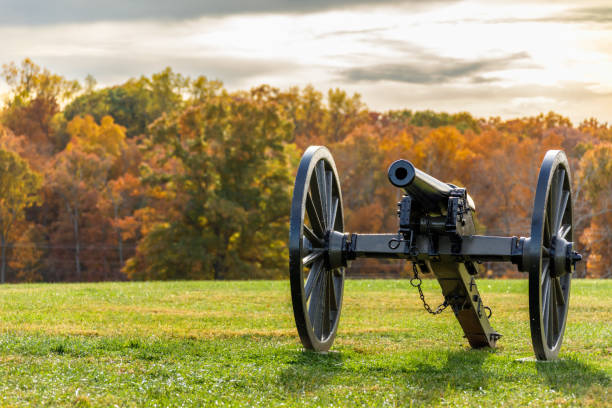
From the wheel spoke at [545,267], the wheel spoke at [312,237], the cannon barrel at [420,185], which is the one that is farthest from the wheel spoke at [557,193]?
the wheel spoke at [312,237]

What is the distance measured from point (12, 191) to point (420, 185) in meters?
47.9

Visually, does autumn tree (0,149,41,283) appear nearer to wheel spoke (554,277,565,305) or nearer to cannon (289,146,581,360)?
cannon (289,146,581,360)

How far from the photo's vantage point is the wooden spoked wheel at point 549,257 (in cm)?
777

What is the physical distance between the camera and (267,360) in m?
8.75

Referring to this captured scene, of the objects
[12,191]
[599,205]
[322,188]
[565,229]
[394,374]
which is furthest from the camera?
[599,205]

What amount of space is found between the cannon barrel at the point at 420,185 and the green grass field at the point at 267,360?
1.57 m

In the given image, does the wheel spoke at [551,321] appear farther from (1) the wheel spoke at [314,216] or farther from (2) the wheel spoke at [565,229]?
(1) the wheel spoke at [314,216]

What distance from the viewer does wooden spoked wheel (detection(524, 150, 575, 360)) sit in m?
7.77

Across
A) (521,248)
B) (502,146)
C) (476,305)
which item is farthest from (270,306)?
(502,146)

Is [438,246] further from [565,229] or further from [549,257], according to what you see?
[565,229]

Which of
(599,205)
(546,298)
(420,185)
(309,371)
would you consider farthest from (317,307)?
(599,205)

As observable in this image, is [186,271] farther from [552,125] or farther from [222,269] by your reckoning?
[552,125]

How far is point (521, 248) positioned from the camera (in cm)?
845

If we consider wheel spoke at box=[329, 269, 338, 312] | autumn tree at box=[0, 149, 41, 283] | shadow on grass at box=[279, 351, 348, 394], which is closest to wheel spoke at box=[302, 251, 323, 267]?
wheel spoke at box=[329, 269, 338, 312]
